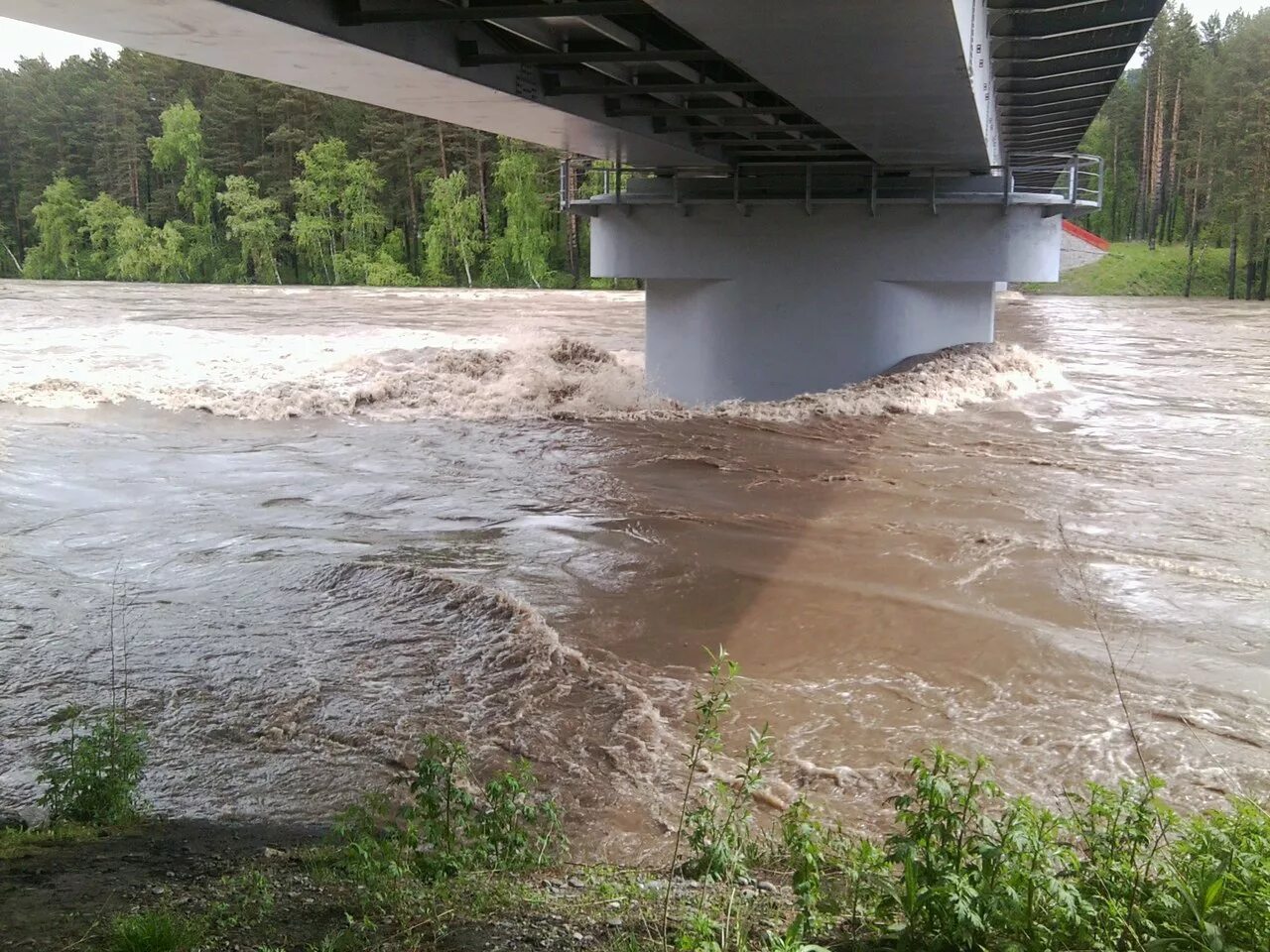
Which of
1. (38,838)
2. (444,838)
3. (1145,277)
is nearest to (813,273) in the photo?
(444,838)

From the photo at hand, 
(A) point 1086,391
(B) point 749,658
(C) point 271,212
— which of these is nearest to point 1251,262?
(A) point 1086,391

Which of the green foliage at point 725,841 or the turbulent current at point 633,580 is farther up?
the green foliage at point 725,841

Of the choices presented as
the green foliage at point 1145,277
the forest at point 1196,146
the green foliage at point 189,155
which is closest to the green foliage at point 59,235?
the green foliage at point 189,155

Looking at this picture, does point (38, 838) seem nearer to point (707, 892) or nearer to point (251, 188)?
point (707, 892)

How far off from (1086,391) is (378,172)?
62372 millimetres

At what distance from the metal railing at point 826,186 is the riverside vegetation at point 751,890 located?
14.4 meters

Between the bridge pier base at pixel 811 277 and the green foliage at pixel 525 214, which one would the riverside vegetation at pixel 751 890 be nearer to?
the bridge pier base at pixel 811 277

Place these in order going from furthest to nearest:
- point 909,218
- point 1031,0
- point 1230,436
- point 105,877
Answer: point 909,218
point 1230,436
point 1031,0
point 105,877

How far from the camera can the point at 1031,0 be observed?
32.6 ft

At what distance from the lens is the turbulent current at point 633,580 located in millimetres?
6609

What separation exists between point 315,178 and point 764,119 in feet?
211

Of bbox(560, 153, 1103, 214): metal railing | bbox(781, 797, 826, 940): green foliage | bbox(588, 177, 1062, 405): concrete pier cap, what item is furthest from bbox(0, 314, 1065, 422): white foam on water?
bbox(781, 797, 826, 940): green foliage

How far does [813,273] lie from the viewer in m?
19.0

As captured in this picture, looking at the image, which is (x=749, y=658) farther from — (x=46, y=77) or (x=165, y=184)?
(x=46, y=77)
